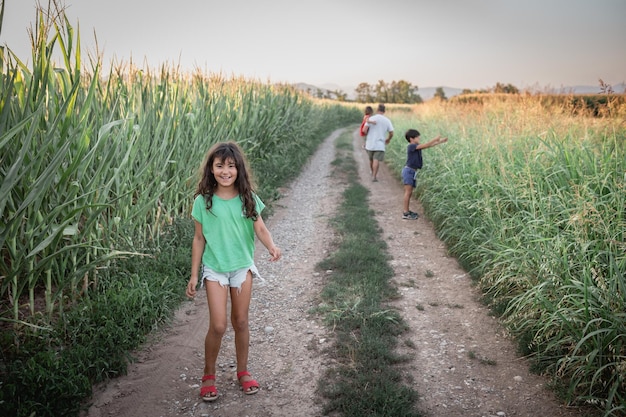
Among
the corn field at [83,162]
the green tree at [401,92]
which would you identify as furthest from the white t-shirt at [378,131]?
the green tree at [401,92]

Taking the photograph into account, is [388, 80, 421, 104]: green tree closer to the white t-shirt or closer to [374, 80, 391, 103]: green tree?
[374, 80, 391, 103]: green tree

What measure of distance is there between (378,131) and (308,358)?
7727mm

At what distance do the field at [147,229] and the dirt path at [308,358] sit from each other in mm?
180

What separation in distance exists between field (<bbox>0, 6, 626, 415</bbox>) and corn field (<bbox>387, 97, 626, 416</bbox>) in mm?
19

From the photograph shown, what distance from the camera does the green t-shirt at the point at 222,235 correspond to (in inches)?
109

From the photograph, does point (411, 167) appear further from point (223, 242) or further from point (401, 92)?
point (401, 92)

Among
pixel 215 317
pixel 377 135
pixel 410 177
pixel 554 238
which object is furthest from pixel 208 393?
pixel 377 135

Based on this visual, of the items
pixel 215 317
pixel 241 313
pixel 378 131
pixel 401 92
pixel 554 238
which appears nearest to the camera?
pixel 215 317

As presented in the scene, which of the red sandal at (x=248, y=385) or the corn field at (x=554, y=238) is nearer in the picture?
the corn field at (x=554, y=238)

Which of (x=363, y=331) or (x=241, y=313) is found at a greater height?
(x=241, y=313)

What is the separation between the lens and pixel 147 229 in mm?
4547

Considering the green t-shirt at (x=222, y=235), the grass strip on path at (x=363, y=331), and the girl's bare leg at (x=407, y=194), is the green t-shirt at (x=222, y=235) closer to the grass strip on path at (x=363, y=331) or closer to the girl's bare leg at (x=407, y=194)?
the grass strip on path at (x=363, y=331)

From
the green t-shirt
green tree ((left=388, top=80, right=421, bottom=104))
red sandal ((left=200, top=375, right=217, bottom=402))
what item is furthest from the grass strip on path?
green tree ((left=388, top=80, right=421, bottom=104))

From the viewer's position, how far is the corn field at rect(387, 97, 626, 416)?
2779mm
